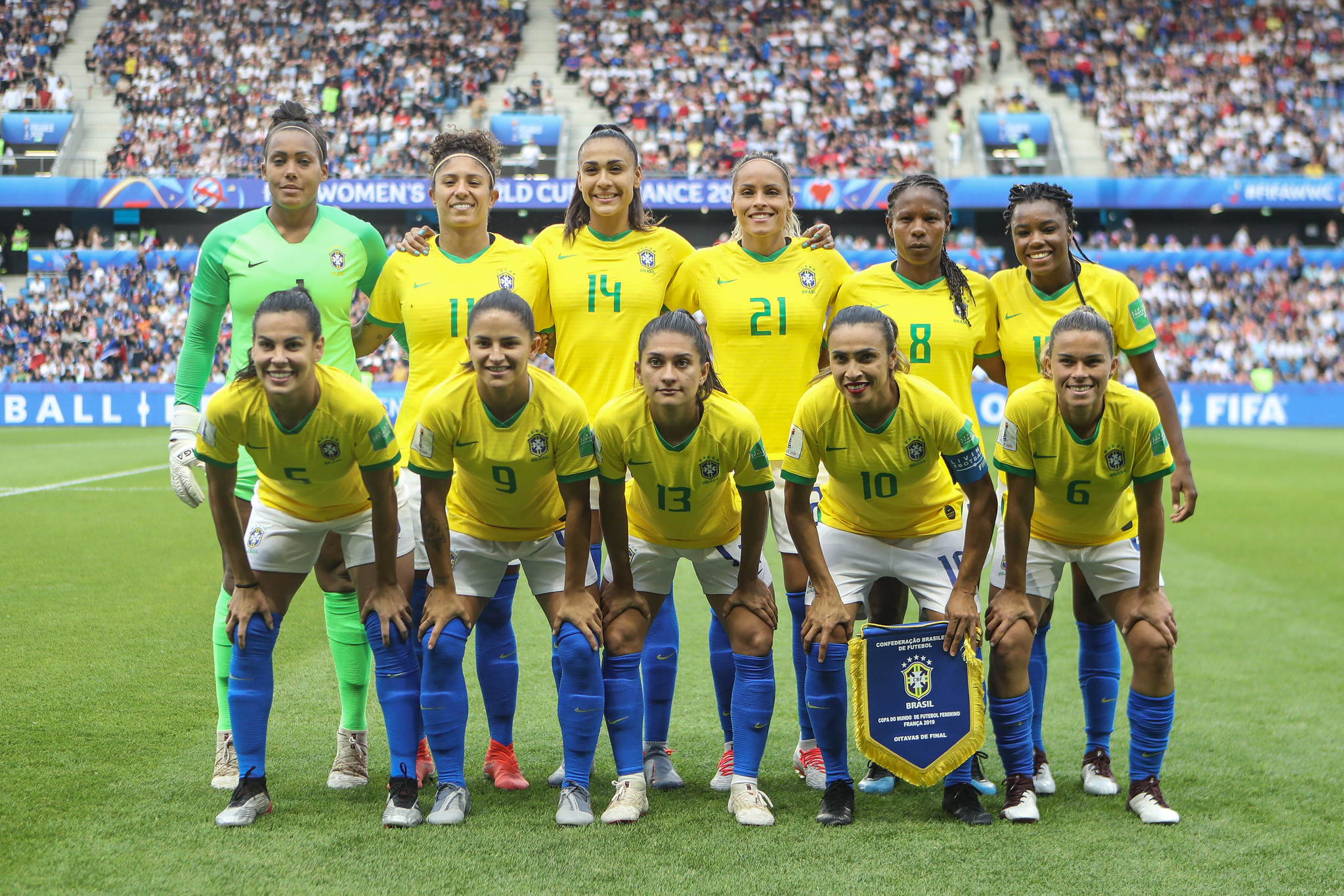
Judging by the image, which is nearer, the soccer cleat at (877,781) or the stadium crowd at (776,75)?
the soccer cleat at (877,781)

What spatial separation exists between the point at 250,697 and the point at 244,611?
299 mm

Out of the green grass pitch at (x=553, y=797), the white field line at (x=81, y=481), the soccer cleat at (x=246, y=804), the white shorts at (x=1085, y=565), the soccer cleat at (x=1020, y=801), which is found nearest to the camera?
the green grass pitch at (x=553, y=797)

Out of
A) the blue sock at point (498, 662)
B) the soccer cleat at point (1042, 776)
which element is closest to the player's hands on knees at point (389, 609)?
the blue sock at point (498, 662)

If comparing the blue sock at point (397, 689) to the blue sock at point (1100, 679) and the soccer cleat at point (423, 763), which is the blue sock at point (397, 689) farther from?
the blue sock at point (1100, 679)

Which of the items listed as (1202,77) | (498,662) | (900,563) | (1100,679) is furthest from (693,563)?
(1202,77)

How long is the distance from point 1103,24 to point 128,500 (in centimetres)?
3144

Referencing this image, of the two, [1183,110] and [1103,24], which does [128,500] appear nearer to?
[1183,110]

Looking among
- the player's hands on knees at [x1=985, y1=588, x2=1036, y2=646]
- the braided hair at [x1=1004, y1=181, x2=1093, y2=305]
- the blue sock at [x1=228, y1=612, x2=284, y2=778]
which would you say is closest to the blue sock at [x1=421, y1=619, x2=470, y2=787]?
the blue sock at [x1=228, y1=612, x2=284, y2=778]

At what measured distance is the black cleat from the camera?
3764 millimetres

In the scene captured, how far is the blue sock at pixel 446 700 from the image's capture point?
3871 mm

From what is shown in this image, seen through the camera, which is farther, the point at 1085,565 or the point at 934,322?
the point at 934,322

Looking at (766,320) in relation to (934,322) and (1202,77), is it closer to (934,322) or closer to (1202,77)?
(934,322)

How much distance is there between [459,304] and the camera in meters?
4.32

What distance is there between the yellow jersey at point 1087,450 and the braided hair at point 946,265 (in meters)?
0.51
